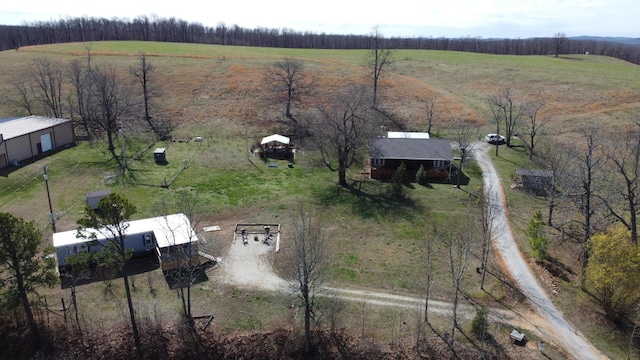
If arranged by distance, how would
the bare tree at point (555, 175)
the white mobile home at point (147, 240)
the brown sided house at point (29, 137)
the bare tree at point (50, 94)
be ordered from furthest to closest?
the bare tree at point (50, 94), the brown sided house at point (29, 137), the bare tree at point (555, 175), the white mobile home at point (147, 240)

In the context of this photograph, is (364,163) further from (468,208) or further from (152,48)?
(152,48)

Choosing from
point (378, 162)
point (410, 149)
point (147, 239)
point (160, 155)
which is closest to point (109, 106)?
point (160, 155)

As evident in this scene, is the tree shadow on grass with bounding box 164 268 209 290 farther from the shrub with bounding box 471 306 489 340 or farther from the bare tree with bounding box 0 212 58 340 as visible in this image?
the shrub with bounding box 471 306 489 340

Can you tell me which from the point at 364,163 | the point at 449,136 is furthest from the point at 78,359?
the point at 449,136

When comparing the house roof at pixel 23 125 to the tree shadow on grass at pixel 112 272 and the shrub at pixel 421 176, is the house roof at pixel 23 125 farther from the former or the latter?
the shrub at pixel 421 176

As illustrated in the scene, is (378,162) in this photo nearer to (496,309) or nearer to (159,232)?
(496,309)

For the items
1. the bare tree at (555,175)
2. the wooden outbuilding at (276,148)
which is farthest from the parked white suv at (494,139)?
the wooden outbuilding at (276,148)

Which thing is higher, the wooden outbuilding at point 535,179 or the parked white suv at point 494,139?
the parked white suv at point 494,139
